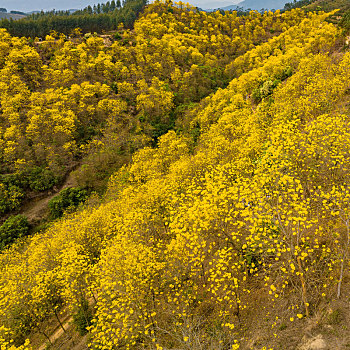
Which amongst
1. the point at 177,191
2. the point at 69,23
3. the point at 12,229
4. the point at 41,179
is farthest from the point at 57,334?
the point at 69,23

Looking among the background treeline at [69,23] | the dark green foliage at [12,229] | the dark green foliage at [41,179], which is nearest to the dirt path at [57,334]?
the dark green foliage at [12,229]

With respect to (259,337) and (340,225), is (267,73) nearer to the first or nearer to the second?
(340,225)

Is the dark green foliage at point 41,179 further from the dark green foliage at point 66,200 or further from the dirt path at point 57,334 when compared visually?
the dirt path at point 57,334

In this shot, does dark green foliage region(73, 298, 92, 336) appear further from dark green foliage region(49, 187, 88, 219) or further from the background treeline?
the background treeline

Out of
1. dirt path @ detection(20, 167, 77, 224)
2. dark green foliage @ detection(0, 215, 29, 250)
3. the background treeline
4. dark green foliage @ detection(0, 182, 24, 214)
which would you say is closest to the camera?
dark green foliage @ detection(0, 215, 29, 250)

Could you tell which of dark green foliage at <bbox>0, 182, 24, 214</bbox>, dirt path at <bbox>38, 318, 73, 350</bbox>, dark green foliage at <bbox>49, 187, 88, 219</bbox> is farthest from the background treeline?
dirt path at <bbox>38, 318, 73, 350</bbox>

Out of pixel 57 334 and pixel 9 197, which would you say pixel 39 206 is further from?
pixel 57 334
